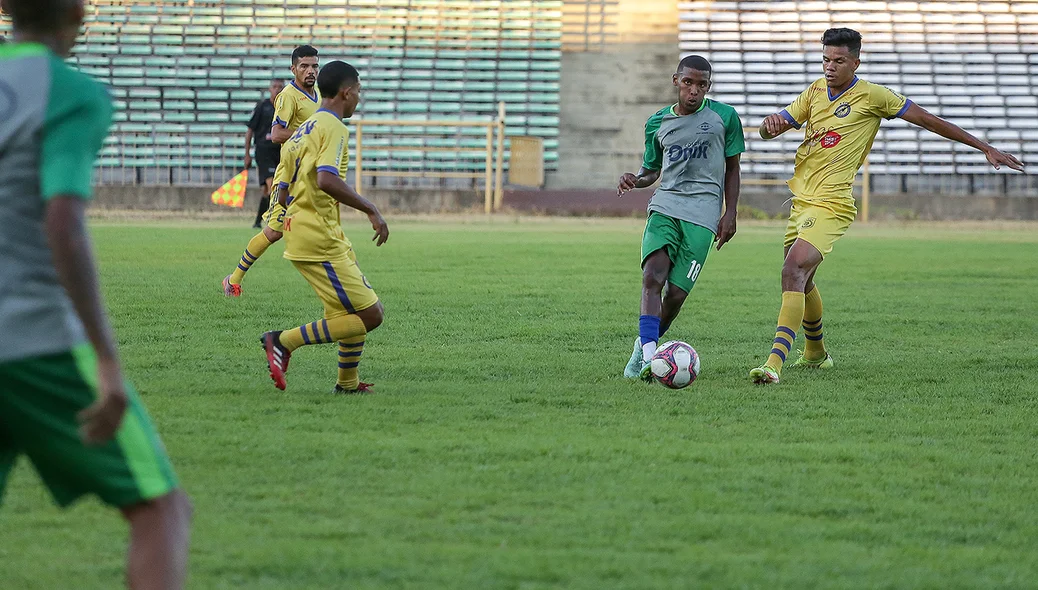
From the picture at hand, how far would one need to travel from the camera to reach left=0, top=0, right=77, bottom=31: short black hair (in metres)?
2.40

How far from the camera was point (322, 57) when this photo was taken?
31.1 meters

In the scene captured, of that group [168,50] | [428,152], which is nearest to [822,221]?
[428,152]

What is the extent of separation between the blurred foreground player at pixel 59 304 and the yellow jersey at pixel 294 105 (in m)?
7.60

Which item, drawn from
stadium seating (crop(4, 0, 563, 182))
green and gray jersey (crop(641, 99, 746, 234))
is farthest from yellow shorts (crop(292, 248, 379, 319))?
stadium seating (crop(4, 0, 563, 182))

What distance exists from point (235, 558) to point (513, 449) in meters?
1.58

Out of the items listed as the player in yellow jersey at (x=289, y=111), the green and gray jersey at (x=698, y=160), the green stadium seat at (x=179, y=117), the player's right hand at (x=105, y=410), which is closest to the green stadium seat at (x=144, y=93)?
the green stadium seat at (x=179, y=117)

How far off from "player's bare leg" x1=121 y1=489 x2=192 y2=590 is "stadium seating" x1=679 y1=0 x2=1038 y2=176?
91.5ft

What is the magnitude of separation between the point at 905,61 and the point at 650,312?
2642 centimetres

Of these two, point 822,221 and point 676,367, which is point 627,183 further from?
point 676,367

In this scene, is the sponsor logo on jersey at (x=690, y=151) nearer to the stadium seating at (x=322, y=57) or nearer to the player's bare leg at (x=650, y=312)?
the player's bare leg at (x=650, y=312)

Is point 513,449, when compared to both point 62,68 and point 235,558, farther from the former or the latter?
point 62,68

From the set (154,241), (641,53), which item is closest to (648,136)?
(154,241)

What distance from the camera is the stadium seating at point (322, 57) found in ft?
95.9

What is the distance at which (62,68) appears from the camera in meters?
2.35
